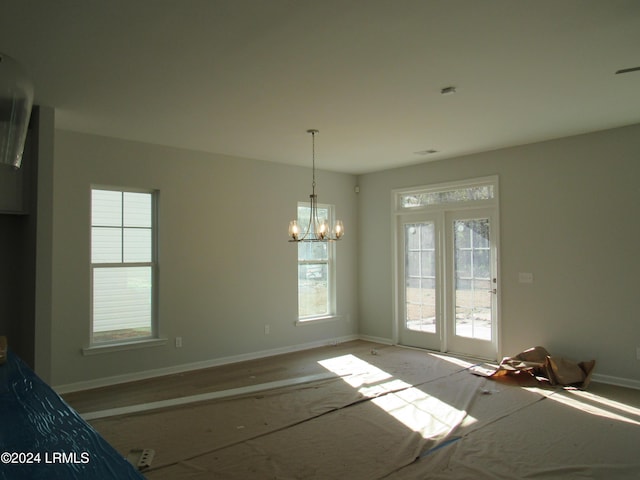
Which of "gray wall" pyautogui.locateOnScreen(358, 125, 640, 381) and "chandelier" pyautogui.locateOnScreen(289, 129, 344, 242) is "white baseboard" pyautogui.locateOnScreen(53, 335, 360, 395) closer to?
"chandelier" pyautogui.locateOnScreen(289, 129, 344, 242)

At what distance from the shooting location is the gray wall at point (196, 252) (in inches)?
184

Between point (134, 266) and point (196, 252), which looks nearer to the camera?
point (134, 266)

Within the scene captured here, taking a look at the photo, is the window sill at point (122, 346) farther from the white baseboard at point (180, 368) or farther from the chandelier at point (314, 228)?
the chandelier at point (314, 228)

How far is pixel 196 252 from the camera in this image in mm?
5562

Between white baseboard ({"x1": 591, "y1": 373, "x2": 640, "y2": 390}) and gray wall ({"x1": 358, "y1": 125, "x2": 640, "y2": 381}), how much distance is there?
4 centimetres

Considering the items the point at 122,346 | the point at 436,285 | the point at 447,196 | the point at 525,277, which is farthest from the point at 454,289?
the point at 122,346

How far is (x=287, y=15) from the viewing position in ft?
8.00

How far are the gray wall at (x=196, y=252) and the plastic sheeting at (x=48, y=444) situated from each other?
9.81 ft

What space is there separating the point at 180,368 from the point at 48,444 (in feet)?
14.4

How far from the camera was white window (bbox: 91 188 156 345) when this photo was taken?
194 inches

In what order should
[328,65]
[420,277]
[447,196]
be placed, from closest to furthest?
[328,65]
[447,196]
[420,277]

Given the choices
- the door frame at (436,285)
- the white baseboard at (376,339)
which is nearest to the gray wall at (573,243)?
the door frame at (436,285)

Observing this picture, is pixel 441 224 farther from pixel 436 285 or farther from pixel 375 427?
pixel 375 427

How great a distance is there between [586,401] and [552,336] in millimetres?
1032
